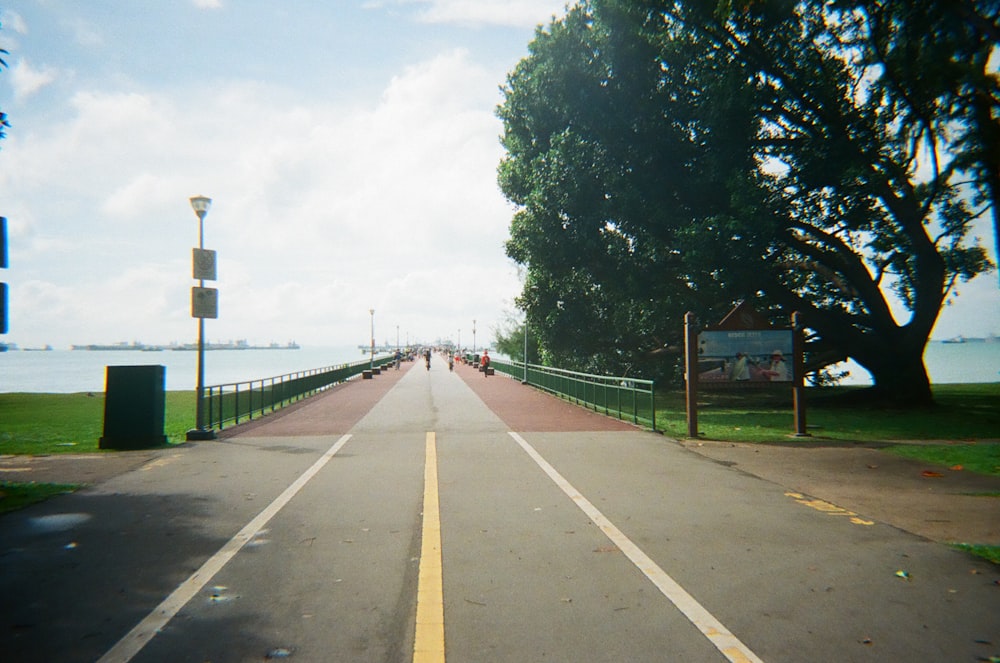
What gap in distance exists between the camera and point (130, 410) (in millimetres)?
11734

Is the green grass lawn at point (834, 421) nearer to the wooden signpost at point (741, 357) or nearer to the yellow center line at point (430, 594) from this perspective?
the wooden signpost at point (741, 357)

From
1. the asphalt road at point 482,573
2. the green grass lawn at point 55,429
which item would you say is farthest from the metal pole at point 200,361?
the asphalt road at point 482,573

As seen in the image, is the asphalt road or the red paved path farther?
→ the red paved path

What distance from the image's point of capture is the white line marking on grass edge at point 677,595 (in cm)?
351

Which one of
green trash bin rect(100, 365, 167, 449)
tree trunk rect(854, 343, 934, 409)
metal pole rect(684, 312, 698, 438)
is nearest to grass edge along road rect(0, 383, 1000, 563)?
green trash bin rect(100, 365, 167, 449)

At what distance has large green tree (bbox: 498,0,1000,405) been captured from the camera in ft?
61.4

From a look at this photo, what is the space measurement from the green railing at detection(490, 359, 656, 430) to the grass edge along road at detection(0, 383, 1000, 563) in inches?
30.6

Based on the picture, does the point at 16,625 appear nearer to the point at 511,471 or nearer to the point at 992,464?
the point at 511,471

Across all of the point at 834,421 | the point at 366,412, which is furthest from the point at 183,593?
the point at 834,421

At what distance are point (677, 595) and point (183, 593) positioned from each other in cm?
365

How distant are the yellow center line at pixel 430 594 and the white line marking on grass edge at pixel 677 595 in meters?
1.65

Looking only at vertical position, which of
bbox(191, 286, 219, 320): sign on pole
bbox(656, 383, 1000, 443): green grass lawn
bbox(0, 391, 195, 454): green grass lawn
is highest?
bbox(191, 286, 219, 320): sign on pole

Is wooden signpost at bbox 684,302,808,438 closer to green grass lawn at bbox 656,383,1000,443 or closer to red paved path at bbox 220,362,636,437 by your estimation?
green grass lawn at bbox 656,383,1000,443

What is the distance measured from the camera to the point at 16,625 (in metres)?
3.88
